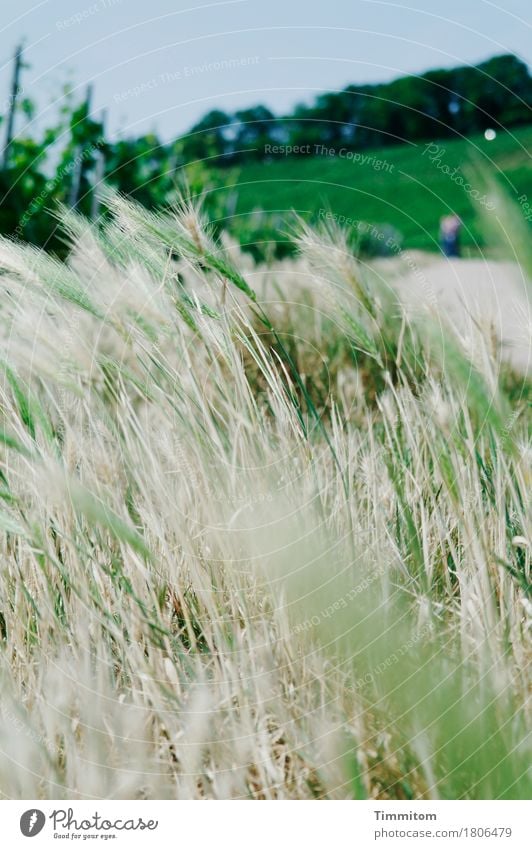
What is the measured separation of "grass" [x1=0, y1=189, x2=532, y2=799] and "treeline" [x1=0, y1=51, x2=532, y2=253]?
32.8 inches

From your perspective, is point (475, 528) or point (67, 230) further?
point (67, 230)

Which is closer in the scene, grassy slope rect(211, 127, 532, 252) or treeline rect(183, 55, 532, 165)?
treeline rect(183, 55, 532, 165)

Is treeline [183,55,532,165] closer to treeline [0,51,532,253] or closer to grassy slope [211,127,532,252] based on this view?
treeline [0,51,532,253]

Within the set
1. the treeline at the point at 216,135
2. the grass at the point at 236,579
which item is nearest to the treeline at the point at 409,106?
the treeline at the point at 216,135

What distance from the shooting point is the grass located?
900 mm

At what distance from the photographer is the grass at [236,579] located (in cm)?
90

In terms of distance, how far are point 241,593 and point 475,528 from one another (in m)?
0.40

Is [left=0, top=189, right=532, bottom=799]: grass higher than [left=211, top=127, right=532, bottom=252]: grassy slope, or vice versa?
[left=211, top=127, right=532, bottom=252]: grassy slope

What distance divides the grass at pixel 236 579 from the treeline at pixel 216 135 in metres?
0.83

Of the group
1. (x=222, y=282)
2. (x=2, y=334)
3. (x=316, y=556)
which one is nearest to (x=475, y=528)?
(x=316, y=556)

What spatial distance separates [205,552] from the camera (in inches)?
47.1

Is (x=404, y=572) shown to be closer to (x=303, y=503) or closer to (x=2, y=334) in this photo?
(x=303, y=503)

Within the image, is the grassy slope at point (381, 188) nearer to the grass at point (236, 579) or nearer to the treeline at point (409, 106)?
the treeline at point (409, 106)

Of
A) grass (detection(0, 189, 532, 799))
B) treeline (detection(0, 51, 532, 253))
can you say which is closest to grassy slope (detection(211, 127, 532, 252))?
treeline (detection(0, 51, 532, 253))
